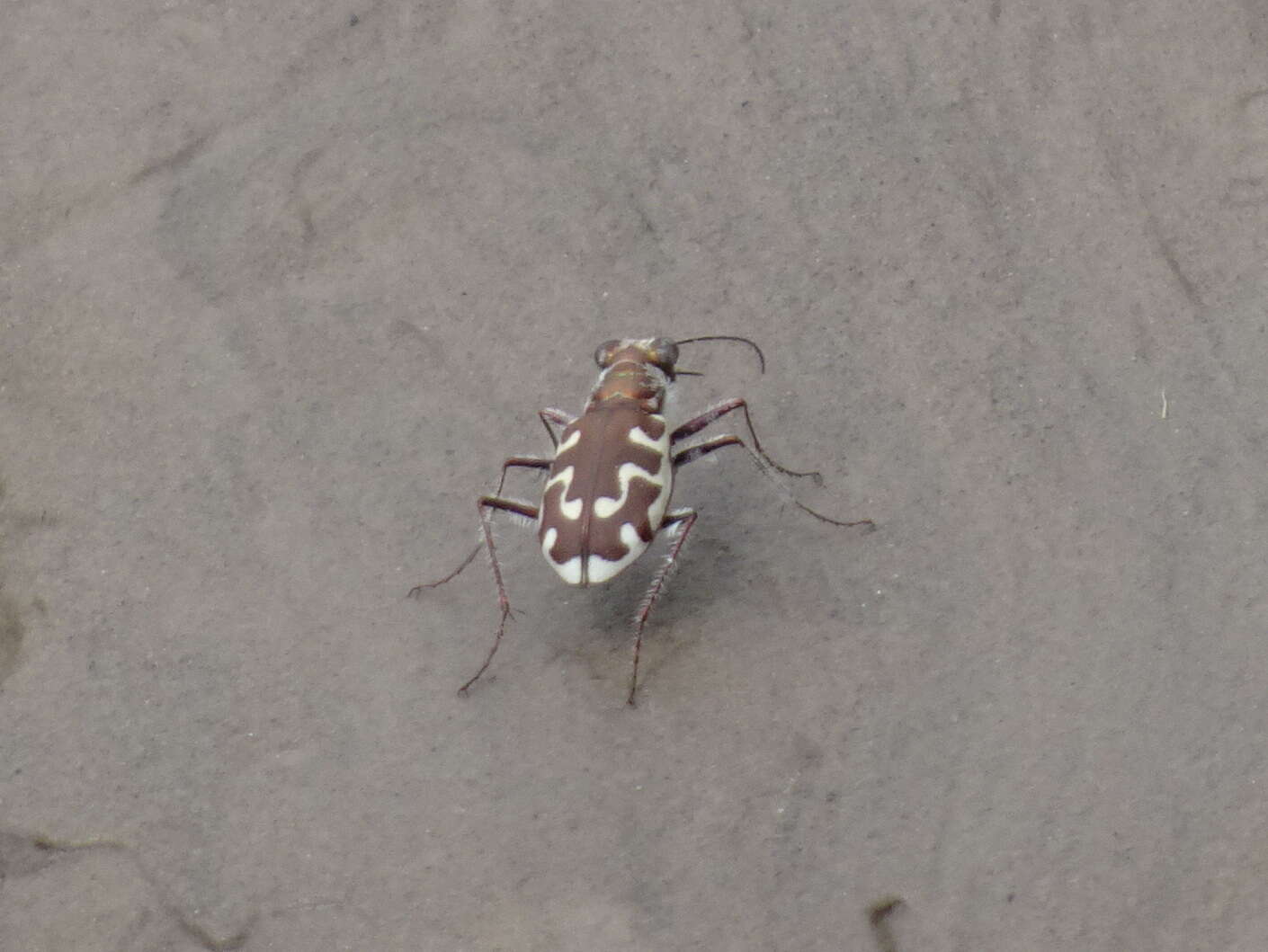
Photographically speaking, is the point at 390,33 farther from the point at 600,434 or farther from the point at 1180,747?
the point at 1180,747

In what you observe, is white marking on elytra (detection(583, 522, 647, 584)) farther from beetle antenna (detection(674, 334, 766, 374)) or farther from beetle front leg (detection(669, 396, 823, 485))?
beetle antenna (detection(674, 334, 766, 374))

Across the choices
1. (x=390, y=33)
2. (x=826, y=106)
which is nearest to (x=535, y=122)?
(x=390, y=33)

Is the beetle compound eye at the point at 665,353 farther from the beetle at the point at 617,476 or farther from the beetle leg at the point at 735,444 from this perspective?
the beetle leg at the point at 735,444

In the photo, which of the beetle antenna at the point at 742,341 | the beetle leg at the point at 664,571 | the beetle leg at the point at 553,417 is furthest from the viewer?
the beetle antenna at the point at 742,341

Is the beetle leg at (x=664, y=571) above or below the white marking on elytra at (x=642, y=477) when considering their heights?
below

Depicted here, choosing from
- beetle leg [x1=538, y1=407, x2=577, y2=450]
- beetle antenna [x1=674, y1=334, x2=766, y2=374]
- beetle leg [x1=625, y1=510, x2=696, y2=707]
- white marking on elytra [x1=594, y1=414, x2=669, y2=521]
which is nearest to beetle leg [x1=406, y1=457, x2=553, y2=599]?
beetle leg [x1=538, y1=407, x2=577, y2=450]

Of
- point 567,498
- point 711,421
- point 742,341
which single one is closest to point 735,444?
point 711,421

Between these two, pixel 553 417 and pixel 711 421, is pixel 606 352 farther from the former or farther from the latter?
pixel 711 421

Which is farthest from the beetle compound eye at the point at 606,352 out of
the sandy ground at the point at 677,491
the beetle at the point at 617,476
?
the sandy ground at the point at 677,491
